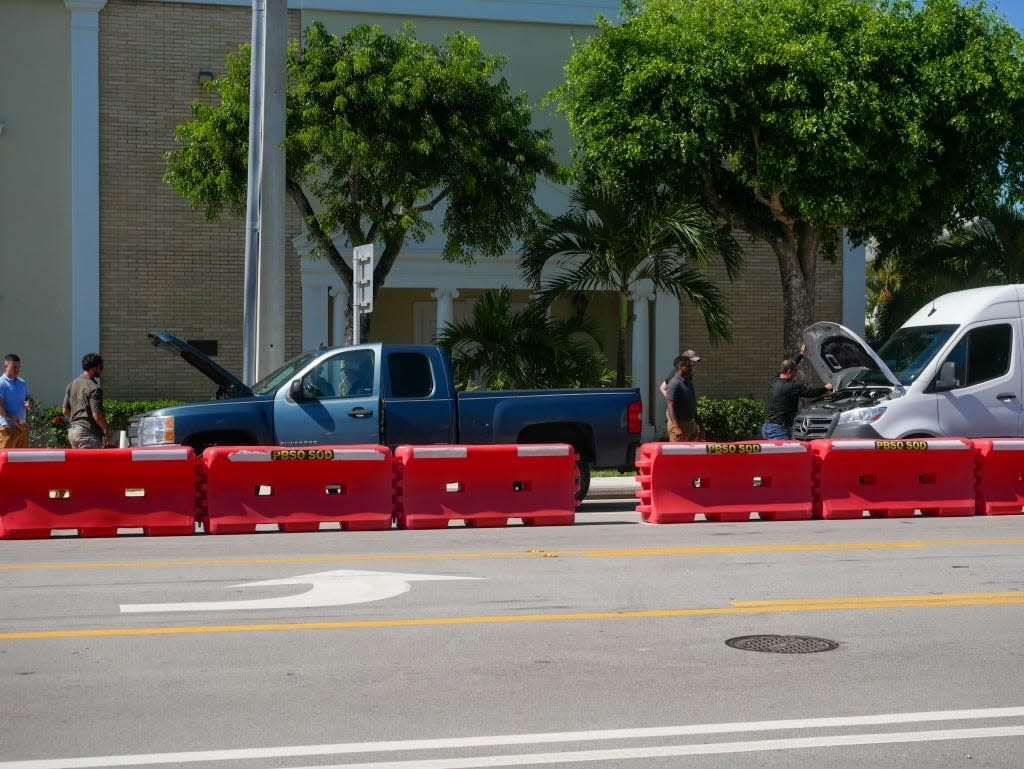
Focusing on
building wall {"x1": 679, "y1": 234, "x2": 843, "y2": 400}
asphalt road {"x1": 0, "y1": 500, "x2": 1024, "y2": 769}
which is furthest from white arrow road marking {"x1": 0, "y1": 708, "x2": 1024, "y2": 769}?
building wall {"x1": 679, "y1": 234, "x2": 843, "y2": 400}

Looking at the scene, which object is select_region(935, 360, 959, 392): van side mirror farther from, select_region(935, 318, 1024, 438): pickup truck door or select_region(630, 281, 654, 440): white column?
select_region(630, 281, 654, 440): white column

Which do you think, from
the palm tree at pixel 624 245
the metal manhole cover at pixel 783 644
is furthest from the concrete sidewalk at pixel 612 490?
the metal manhole cover at pixel 783 644

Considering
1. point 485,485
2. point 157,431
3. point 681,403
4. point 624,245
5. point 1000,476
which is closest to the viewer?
point 485,485

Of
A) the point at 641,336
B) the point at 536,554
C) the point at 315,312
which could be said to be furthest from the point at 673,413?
the point at 315,312

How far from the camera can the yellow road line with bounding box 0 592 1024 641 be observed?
7941 millimetres

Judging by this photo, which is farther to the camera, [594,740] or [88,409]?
[88,409]

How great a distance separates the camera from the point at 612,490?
60.3 feet

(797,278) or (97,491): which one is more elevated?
(797,278)

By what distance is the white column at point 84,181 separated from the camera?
24.4 m

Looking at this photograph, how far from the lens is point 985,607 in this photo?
891 centimetres

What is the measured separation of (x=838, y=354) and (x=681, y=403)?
6.86ft

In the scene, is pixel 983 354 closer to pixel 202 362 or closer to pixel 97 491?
pixel 202 362

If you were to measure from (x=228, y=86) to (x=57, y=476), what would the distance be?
397 inches

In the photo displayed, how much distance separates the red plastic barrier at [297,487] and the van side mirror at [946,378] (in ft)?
23.3
